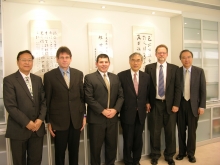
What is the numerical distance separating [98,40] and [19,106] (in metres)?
1.62

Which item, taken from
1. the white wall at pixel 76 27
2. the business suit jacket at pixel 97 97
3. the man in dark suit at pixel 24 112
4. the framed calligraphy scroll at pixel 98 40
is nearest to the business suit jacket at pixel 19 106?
the man in dark suit at pixel 24 112

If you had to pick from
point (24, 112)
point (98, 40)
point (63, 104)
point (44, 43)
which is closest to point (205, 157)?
point (63, 104)

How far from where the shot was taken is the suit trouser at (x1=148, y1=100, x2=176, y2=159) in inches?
106

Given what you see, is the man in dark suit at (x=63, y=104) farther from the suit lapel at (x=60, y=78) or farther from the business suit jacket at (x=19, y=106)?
the business suit jacket at (x=19, y=106)

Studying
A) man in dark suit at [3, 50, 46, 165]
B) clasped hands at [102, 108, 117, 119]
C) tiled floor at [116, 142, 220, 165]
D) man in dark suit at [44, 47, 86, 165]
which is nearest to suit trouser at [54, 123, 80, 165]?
man in dark suit at [44, 47, 86, 165]

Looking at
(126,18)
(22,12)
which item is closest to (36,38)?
(22,12)

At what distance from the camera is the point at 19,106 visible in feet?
6.45

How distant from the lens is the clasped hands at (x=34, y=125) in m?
1.94

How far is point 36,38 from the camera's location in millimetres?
2740

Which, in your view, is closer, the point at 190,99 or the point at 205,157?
the point at 190,99

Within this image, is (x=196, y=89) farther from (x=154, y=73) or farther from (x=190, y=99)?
(x=154, y=73)

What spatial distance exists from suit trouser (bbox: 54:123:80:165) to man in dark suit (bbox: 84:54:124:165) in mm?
214

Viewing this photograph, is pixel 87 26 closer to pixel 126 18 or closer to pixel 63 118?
pixel 126 18

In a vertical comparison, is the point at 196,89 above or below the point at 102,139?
above
